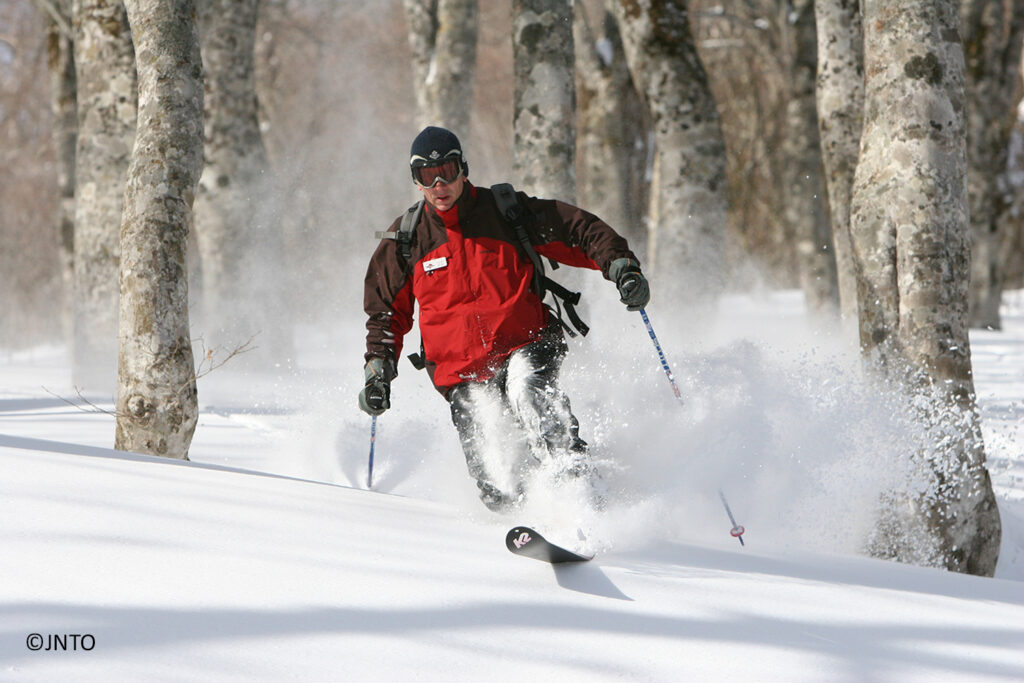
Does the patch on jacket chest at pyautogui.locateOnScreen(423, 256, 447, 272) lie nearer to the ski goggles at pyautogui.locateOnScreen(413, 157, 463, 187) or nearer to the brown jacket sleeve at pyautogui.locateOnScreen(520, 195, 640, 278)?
the ski goggles at pyautogui.locateOnScreen(413, 157, 463, 187)

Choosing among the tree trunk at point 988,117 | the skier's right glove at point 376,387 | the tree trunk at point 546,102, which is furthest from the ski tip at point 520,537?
the tree trunk at point 988,117

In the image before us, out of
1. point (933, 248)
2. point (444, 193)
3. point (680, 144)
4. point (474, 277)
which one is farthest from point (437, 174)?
point (680, 144)

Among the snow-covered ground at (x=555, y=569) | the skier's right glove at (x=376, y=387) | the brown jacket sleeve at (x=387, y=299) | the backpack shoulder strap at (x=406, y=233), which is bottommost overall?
the snow-covered ground at (x=555, y=569)

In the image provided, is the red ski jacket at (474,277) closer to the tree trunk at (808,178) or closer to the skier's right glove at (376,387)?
the skier's right glove at (376,387)

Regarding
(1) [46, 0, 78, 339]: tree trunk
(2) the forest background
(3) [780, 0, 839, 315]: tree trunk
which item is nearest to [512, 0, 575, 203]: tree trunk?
(2) the forest background

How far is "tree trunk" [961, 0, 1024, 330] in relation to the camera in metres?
13.1

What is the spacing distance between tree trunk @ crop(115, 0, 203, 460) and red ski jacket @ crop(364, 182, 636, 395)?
1.25m

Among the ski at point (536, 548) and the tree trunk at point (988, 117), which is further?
the tree trunk at point (988, 117)

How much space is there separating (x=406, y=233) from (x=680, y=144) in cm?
604

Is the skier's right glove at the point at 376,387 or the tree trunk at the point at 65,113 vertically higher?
the tree trunk at the point at 65,113

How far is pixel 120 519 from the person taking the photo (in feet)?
10.9

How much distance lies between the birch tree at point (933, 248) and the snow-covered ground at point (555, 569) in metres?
0.27

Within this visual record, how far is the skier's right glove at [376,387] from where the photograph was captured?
15.8 feet

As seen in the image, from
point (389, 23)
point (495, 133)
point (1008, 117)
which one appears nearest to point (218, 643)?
point (1008, 117)
